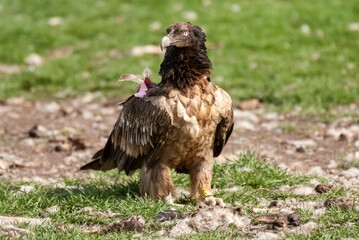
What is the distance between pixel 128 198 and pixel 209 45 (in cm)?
798

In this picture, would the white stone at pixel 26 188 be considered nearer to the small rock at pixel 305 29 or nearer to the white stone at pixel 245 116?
the white stone at pixel 245 116

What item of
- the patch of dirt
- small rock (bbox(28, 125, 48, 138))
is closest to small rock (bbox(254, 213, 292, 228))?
the patch of dirt

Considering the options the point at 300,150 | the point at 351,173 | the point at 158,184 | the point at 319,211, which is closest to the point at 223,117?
the point at 158,184

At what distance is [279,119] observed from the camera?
10.3 meters

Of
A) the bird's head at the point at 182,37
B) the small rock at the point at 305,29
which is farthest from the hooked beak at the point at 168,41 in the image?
the small rock at the point at 305,29

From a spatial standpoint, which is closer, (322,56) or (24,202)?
(24,202)

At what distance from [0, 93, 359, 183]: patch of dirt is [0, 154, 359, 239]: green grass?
0.59m

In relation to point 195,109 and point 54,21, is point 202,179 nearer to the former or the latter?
point 195,109

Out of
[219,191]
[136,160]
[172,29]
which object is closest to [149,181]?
[136,160]

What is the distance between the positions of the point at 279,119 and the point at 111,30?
→ 619cm

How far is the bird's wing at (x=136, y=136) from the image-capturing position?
6.11m

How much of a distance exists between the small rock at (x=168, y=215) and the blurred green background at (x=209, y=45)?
535 cm

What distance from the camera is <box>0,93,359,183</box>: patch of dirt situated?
806cm

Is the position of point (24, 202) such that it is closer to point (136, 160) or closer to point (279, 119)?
point (136, 160)
